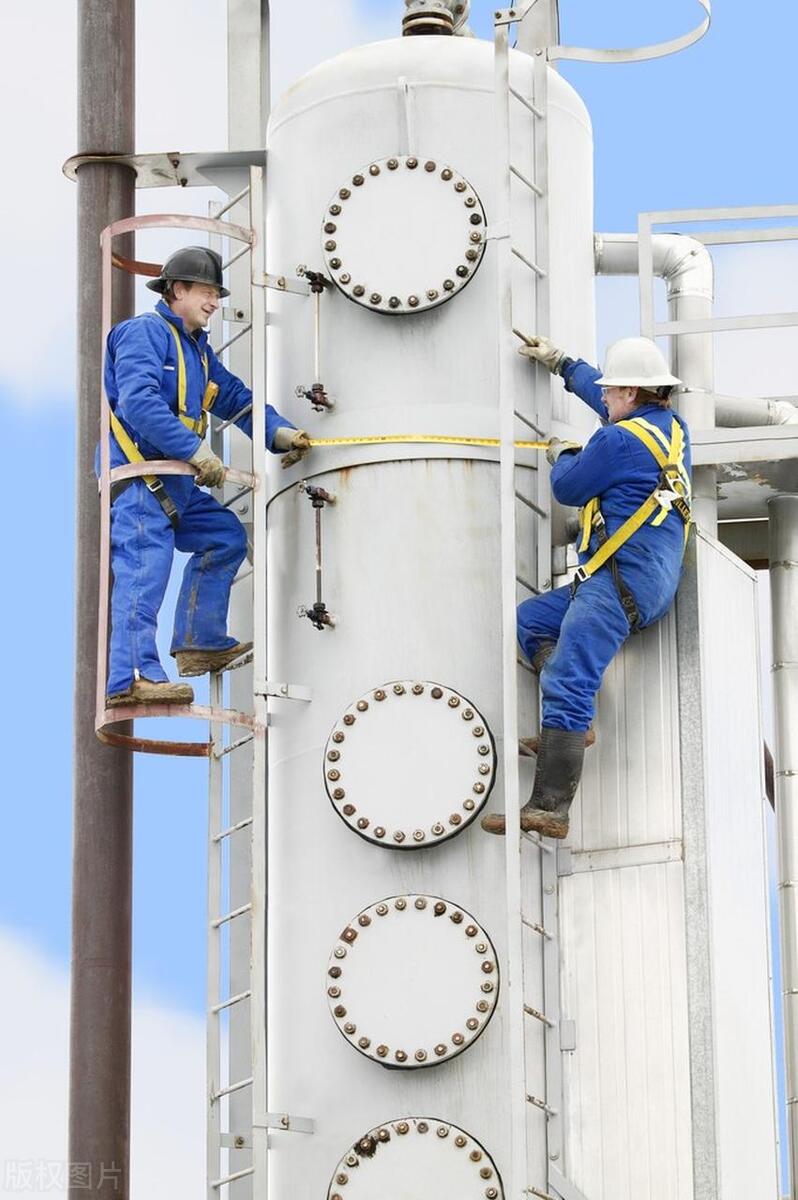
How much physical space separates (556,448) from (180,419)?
83.7 inches

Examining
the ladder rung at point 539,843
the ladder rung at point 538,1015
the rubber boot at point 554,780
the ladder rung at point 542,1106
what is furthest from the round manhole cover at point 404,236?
the ladder rung at point 542,1106

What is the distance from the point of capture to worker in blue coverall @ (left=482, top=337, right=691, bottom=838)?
14547mm

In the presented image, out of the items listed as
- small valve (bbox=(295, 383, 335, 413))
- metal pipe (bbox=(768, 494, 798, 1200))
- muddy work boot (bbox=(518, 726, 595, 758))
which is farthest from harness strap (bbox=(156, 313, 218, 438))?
metal pipe (bbox=(768, 494, 798, 1200))

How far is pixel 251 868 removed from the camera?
15.4 meters

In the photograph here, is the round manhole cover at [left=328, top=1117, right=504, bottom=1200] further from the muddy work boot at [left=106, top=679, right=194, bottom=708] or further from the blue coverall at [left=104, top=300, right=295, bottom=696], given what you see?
the blue coverall at [left=104, top=300, right=295, bottom=696]

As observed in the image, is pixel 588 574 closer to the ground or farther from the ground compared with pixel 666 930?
farther from the ground

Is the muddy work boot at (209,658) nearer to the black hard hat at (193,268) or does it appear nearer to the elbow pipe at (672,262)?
the black hard hat at (193,268)

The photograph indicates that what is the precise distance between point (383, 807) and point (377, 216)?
11.1ft

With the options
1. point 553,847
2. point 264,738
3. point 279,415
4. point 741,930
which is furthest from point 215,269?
point 741,930

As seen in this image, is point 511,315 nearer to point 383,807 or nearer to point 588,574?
point 588,574

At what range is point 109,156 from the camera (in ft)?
60.0

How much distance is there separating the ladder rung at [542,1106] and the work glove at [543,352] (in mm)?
4030

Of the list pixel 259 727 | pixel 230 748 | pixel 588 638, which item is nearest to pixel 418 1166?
→ pixel 259 727

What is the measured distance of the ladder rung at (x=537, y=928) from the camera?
14.8 metres
